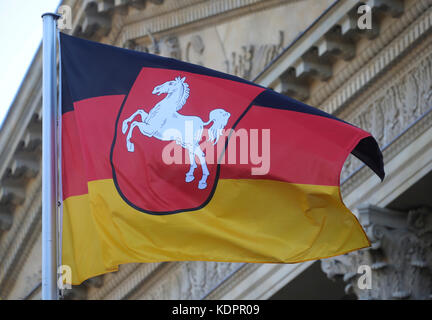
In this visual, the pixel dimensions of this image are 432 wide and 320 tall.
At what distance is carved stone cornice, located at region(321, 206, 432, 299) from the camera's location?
1153 centimetres

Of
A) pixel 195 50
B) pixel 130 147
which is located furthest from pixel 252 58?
pixel 130 147

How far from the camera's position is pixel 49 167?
27.1ft

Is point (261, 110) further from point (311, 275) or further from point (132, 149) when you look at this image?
point (311, 275)

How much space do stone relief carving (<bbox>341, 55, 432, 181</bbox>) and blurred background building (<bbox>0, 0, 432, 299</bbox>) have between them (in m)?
0.02

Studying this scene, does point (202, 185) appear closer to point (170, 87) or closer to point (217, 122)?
point (217, 122)

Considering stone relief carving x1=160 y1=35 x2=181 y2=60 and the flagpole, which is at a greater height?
stone relief carving x1=160 y1=35 x2=181 y2=60

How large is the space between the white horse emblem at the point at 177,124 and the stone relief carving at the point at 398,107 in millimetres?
3691

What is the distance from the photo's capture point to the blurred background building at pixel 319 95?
11.6m

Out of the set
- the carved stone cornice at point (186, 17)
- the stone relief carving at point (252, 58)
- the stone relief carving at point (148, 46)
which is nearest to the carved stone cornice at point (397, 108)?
the stone relief carving at point (252, 58)

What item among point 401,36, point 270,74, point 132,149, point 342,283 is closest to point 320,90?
point 270,74

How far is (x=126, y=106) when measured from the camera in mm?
8625

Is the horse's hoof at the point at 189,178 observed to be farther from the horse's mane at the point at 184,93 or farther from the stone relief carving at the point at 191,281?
the stone relief carving at the point at 191,281

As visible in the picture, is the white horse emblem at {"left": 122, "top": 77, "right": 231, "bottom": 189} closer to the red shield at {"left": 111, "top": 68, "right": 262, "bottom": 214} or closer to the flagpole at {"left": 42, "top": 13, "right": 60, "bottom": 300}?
the red shield at {"left": 111, "top": 68, "right": 262, "bottom": 214}

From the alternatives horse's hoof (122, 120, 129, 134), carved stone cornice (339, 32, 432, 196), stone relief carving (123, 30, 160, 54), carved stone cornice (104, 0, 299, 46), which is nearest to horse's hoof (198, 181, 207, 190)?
horse's hoof (122, 120, 129, 134)
